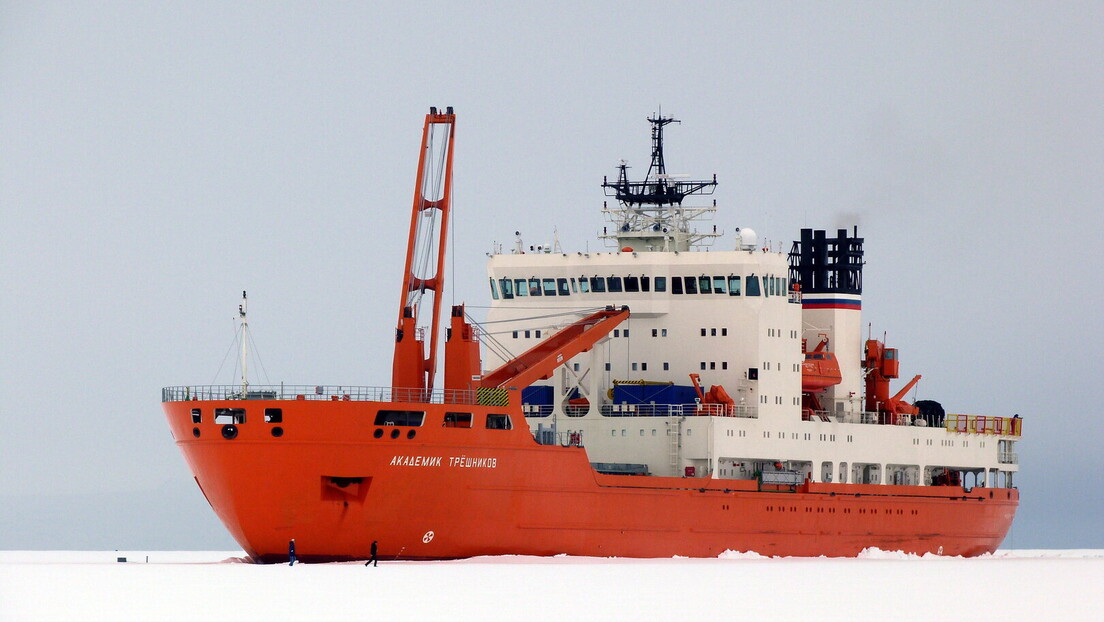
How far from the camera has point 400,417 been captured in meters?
42.8

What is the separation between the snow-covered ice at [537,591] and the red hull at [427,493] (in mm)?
612

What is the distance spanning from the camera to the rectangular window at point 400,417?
42531 mm

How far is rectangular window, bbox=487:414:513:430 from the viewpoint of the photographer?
4428cm

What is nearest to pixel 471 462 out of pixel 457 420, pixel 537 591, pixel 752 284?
pixel 457 420

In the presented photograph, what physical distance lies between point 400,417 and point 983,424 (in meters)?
21.8

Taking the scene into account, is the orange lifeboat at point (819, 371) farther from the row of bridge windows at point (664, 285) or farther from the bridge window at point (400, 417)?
the bridge window at point (400, 417)

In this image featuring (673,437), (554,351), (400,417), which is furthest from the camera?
(673,437)

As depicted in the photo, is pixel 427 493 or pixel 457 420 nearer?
pixel 427 493

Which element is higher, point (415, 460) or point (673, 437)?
point (673, 437)

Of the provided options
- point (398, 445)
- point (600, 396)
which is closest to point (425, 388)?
point (398, 445)

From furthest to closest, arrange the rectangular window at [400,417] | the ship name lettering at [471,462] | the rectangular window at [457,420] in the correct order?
the rectangular window at [457,420] < the ship name lettering at [471,462] < the rectangular window at [400,417]

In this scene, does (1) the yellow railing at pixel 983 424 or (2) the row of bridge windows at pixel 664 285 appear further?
(1) the yellow railing at pixel 983 424

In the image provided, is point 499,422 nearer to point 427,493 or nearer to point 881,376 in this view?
point 427,493

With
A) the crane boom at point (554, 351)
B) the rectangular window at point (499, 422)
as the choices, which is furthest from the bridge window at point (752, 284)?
the rectangular window at point (499, 422)
